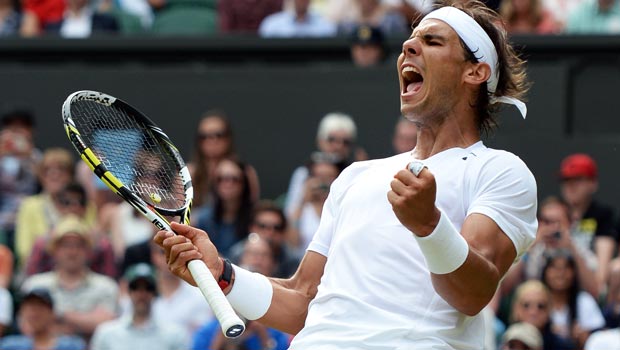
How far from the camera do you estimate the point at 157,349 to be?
358 inches

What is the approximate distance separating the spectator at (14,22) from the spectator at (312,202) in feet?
12.3

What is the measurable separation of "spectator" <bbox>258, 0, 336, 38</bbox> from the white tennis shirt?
25.2ft

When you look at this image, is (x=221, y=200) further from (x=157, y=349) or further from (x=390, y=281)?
(x=390, y=281)

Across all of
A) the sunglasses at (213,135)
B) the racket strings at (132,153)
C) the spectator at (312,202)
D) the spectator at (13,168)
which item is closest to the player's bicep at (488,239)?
the racket strings at (132,153)

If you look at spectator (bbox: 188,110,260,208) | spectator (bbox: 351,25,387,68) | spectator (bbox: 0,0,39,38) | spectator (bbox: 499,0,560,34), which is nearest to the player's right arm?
spectator (bbox: 188,110,260,208)

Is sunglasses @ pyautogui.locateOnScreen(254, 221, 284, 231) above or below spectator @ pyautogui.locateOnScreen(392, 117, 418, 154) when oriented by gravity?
below

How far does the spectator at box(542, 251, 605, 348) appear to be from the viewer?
9219 millimetres

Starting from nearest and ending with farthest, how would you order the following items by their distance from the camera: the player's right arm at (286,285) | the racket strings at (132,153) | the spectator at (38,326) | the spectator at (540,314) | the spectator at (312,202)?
the player's right arm at (286,285), the racket strings at (132,153), the spectator at (540,314), the spectator at (38,326), the spectator at (312,202)

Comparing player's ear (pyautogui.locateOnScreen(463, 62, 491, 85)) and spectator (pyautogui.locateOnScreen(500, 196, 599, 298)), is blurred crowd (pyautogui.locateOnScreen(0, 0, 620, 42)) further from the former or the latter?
player's ear (pyautogui.locateOnScreen(463, 62, 491, 85))

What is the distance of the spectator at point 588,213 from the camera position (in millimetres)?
9852

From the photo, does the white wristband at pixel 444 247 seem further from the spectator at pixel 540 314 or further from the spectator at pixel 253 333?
the spectator at pixel 540 314

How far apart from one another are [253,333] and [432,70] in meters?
4.49

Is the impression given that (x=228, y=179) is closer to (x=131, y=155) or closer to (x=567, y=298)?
(x=567, y=298)

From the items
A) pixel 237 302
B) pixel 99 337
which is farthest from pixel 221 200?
pixel 237 302
